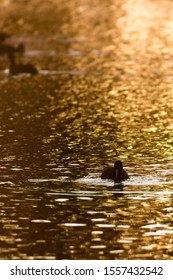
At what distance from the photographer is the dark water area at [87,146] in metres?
27.3

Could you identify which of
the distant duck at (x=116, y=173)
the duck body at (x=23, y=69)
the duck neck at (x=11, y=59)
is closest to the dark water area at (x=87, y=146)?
the distant duck at (x=116, y=173)

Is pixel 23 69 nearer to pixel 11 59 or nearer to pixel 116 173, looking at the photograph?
pixel 11 59

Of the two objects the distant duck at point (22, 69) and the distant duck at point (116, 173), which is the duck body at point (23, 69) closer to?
the distant duck at point (22, 69)

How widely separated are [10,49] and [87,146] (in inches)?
922

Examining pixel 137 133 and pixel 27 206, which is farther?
pixel 137 133

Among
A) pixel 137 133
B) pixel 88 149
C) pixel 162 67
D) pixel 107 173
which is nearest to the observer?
pixel 107 173

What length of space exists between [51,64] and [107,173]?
25.9m

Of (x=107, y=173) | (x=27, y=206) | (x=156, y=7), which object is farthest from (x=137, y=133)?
(x=156, y=7)

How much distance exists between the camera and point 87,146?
37.0m

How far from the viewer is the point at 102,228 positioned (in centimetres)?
2794

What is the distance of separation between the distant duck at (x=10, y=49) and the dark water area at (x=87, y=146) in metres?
0.34
